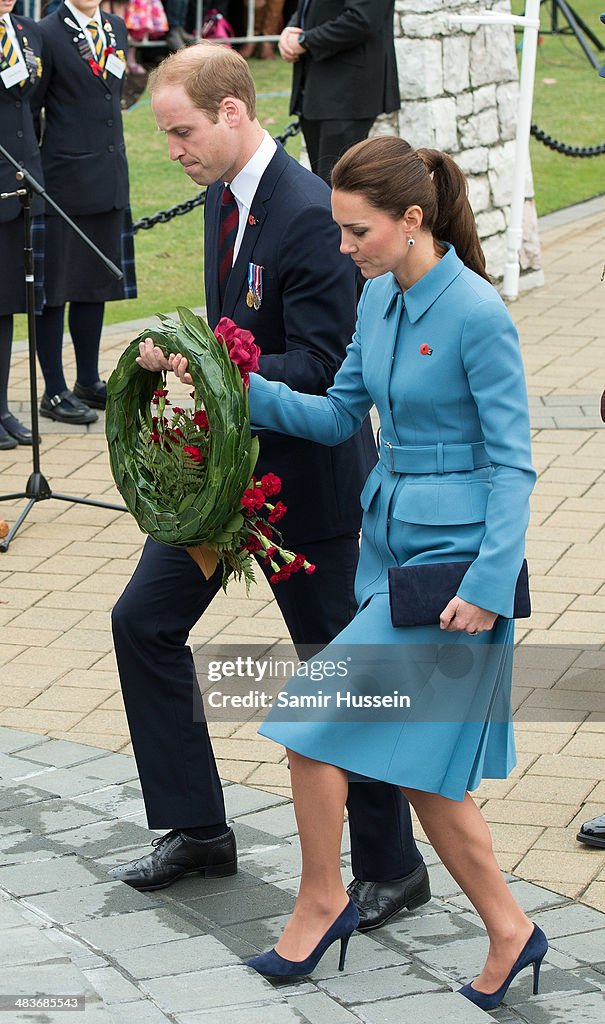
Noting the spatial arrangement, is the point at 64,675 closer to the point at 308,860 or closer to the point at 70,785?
the point at 70,785

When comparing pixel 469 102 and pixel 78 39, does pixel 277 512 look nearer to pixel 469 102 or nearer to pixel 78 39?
pixel 78 39

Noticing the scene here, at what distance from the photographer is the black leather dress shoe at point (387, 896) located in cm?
363

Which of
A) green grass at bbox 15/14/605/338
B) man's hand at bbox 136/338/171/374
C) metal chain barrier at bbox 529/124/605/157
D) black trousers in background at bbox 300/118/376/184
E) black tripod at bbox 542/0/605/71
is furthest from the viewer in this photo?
black tripod at bbox 542/0/605/71

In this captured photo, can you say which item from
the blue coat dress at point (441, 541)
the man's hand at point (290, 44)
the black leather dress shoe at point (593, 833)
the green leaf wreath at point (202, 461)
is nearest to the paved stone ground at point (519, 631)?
the black leather dress shoe at point (593, 833)

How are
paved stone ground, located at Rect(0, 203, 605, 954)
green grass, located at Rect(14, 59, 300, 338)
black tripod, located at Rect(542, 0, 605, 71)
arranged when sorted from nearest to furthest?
paved stone ground, located at Rect(0, 203, 605, 954), green grass, located at Rect(14, 59, 300, 338), black tripod, located at Rect(542, 0, 605, 71)

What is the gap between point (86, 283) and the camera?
802 centimetres

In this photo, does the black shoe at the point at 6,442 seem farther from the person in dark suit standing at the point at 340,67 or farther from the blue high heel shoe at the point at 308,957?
the blue high heel shoe at the point at 308,957

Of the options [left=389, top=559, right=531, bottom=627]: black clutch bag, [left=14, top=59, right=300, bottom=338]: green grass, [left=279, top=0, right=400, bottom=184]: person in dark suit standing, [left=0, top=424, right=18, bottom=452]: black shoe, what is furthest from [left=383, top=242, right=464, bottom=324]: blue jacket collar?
[left=14, top=59, right=300, bottom=338]: green grass

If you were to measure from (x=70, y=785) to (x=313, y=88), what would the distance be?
5817 mm

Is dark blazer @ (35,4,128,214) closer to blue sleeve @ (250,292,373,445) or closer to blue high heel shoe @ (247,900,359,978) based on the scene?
blue sleeve @ (250,292,373,445)

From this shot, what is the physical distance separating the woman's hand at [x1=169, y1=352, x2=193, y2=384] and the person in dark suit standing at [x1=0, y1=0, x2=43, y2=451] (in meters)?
4.20

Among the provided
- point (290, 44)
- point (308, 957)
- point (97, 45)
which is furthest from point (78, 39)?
point (308, 957)

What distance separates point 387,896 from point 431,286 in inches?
53.7

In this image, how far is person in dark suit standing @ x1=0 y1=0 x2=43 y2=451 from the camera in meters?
7.41
